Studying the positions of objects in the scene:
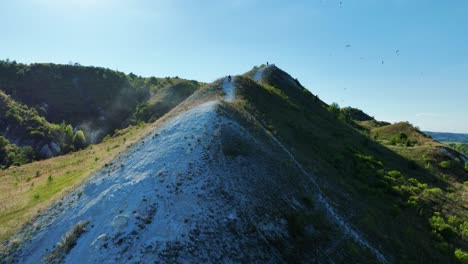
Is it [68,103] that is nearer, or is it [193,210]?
[193,210]

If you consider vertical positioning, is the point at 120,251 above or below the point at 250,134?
below

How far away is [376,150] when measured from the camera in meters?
49.2

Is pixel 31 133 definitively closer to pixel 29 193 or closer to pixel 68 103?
pixel 68 103

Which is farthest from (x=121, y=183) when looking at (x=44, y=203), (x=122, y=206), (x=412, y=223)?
(x=412, y=223)

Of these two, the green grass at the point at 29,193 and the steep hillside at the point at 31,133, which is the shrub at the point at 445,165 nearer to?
the green grass at the point at 29,193

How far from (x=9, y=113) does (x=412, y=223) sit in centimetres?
11677

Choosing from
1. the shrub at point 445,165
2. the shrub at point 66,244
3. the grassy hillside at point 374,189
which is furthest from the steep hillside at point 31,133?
the shrub at point 445,165

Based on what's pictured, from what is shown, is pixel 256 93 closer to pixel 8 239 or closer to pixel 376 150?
pixel 376 150

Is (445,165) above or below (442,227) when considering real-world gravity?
above

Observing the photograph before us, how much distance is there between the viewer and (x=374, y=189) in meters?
30.2

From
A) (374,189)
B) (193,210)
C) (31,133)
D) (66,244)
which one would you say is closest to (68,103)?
(31,133)

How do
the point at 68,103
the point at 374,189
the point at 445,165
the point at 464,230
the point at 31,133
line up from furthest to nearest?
1. the point at 68,103
2. the point at 31,133
3. the point at 445,165
4. the point at 374,189
5. the point at 464,230

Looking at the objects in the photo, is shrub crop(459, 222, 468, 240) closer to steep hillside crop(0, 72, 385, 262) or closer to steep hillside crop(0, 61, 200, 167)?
steep hillside crop(0, 72, 385, 262)

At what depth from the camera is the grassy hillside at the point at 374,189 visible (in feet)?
69.6
